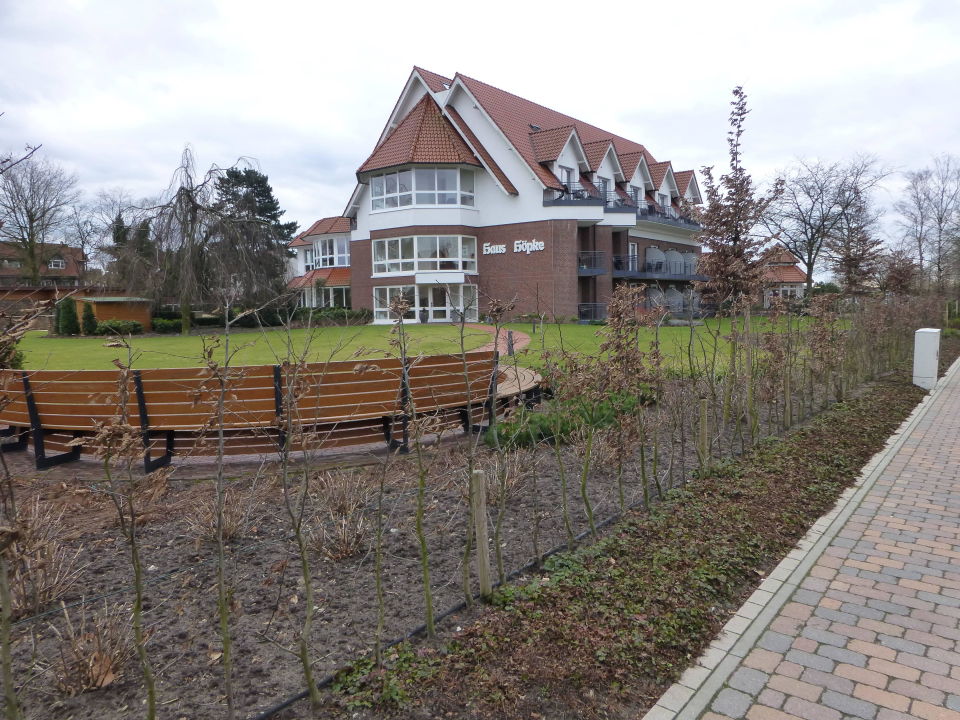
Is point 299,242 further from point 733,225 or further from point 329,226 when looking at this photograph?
point 733,225

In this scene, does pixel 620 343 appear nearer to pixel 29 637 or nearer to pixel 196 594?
pixel 196 594

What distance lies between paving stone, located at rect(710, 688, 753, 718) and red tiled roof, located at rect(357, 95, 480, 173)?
95.2 feet

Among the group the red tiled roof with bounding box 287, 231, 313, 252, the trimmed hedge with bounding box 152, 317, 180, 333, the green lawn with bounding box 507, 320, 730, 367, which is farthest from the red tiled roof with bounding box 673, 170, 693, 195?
the trimmed hedge with bounding box 152, 317, 180, 333

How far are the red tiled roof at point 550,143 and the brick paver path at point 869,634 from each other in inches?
1099

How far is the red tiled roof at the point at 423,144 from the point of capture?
2986 cm

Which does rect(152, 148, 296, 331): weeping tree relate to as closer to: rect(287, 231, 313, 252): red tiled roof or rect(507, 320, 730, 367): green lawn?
rect(507, 320, 730, 367): green lawn

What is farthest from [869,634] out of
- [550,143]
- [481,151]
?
[550,143]

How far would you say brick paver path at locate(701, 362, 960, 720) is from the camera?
9.34ft

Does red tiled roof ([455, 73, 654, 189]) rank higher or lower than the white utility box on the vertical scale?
higher

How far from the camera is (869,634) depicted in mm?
3438

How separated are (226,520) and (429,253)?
27583 millimetres

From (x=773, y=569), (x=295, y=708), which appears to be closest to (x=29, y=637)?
(x=295, y=708)

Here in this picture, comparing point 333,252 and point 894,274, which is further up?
point 333,252

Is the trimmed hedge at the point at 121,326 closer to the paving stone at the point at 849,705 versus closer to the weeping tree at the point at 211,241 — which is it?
the weeping tree at the point at 211,241
